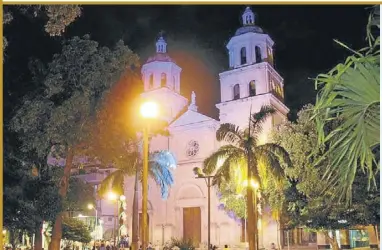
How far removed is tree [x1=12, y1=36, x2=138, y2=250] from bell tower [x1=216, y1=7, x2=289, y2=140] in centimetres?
1137

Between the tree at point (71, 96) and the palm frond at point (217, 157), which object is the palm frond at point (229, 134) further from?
the tree at point (71, 96)

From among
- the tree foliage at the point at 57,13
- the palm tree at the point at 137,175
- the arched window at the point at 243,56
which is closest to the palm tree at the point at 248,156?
the palm tree at the point at 137,175

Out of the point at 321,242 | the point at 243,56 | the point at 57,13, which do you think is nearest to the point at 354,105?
the point at 57,13

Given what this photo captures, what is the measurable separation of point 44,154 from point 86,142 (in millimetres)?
1006

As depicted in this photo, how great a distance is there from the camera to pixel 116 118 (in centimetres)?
953

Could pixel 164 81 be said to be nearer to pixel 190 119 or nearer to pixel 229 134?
pixel 190 119

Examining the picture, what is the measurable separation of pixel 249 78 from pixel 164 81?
164 inches

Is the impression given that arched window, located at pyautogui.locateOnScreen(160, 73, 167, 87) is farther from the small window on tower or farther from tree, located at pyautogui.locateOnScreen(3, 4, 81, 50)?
tree, located at pyautogui.locateOnScreen(3, 4, 81, 50)

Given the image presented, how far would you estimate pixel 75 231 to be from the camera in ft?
50.3

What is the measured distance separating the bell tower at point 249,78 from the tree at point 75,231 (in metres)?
8.09

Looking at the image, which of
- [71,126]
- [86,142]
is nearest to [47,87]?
[71,126]

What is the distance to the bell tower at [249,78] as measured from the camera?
20.3m

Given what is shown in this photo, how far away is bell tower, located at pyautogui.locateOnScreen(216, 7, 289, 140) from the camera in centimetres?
2034

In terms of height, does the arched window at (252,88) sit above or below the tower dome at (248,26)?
below
